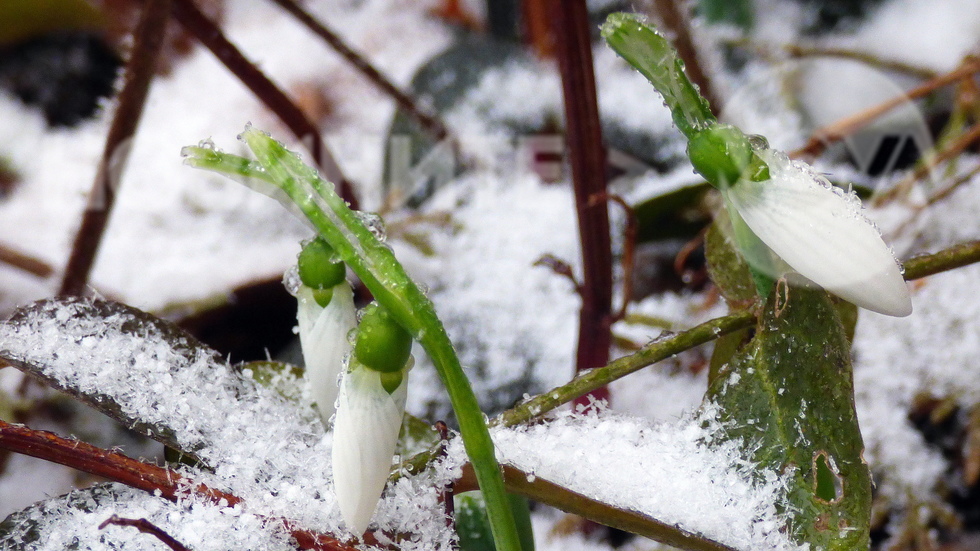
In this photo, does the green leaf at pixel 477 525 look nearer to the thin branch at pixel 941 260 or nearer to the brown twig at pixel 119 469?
the brown twig at pixel 119 469

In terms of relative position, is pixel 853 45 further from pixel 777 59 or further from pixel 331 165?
pixel 331 165

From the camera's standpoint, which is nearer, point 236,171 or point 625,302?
point 236,171

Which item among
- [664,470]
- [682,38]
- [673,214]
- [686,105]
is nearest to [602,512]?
[664,470]

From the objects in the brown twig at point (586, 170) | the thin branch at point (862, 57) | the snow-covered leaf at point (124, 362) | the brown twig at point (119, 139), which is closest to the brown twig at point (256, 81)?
the brown twig at point (119, 139)

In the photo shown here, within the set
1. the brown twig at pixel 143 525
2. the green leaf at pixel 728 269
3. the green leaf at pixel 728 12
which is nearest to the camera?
the brown twig at pixel 143 525

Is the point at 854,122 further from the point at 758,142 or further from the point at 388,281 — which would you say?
the point at 388,281

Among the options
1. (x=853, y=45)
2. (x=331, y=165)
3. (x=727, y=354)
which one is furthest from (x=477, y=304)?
(x=853, y=45)
